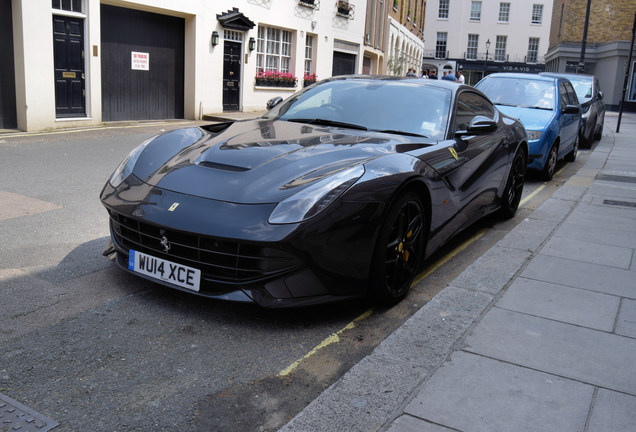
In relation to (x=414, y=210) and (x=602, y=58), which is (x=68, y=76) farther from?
(x=602, y=58)

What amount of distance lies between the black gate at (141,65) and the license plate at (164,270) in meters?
12.0

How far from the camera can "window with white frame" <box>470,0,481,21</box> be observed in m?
67.0

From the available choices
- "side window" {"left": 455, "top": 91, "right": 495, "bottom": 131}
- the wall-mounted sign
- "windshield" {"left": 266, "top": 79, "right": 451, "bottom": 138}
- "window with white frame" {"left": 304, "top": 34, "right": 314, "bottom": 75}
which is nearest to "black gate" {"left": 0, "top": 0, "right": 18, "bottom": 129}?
the wall-mounted sign

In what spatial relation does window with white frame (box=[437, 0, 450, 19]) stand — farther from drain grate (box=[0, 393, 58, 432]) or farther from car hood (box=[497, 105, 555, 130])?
drain grate (box=[0, 393, 58, 432])

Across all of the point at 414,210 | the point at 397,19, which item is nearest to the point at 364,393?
the point at 414,210

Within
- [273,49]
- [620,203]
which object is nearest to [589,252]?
[620,203]

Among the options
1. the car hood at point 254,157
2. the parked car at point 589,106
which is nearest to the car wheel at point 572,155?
the parked car at point 589,106

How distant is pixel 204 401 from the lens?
260cm

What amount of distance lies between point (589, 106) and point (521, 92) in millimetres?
4558

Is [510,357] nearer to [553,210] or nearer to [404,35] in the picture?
[553,210]

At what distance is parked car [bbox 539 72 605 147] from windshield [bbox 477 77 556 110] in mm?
2650

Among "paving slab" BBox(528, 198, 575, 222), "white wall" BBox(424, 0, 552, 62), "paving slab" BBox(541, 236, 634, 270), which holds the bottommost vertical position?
"paving slab" BBox(541, 236, 634, 270)

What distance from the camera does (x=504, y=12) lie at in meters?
66.9

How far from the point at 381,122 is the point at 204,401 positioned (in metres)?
2.65
